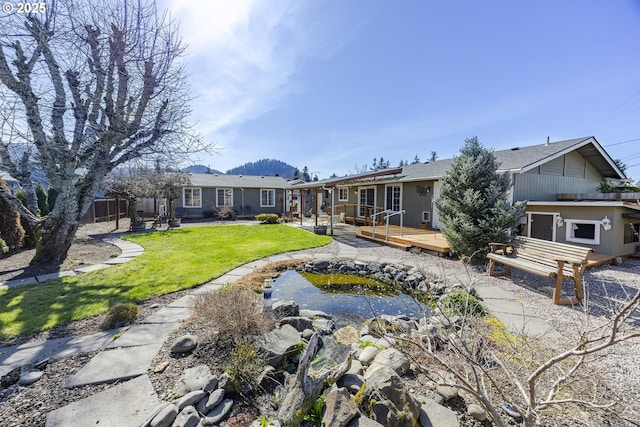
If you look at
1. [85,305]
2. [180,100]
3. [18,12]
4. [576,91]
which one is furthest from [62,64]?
[576,91]

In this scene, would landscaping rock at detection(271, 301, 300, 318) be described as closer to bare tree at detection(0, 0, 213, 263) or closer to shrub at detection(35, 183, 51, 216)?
bare tree at detection(0, 0, 213, 263)

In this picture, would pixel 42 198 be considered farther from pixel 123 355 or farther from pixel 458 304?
pixel 458 304

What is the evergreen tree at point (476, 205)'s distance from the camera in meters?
6.56

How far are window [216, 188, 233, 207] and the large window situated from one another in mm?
8648

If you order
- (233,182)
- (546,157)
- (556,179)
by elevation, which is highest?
(233,182)

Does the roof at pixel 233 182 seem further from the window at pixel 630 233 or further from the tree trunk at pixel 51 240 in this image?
the window at pixel 630 233

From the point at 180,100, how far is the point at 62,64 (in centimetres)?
238

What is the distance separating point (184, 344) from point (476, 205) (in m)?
6.98

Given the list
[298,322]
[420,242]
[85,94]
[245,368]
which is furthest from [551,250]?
[85,94]

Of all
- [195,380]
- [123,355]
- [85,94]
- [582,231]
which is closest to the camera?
[195,380]

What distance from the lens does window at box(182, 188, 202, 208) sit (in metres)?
19.2

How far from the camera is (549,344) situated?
3.06 m

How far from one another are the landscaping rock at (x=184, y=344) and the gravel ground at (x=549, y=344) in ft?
0.36

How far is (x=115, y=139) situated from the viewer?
20.9 ft
